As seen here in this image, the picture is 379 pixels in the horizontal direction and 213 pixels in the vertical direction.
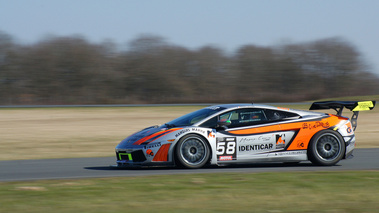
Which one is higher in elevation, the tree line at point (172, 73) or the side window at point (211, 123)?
the tree line at point (172, 73)

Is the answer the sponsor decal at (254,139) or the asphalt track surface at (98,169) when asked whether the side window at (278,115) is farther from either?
the asphalt track surface at (98,169)

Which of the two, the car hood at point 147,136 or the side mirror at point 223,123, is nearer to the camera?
the car hood at point 147,136

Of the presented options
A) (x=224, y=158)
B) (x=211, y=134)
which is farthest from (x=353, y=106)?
(x=211, y=134)

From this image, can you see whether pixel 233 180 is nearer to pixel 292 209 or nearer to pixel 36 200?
pixel 292 209

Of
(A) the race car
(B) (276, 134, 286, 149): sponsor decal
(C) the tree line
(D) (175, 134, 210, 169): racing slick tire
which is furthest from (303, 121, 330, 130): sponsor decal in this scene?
(C) the tree line

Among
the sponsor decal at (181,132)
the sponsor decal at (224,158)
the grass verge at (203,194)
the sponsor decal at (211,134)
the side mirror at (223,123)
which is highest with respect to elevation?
the side mirror at (223,123)

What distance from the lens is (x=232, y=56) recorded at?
66.9 m

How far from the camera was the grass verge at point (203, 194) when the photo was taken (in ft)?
19.5

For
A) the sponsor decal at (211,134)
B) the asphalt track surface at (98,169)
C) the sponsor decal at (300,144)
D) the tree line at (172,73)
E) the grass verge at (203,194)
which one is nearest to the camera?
the grass verge at (203,194)

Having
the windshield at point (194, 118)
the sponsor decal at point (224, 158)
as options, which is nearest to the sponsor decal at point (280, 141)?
the sponsor decal at point (224, 158)

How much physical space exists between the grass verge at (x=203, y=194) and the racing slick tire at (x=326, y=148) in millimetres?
1380

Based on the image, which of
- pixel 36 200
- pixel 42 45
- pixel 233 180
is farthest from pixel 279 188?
pixel 42 45

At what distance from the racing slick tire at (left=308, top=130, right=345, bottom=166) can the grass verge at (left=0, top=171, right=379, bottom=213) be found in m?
1.38

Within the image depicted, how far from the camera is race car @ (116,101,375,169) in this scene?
31.3 feet
